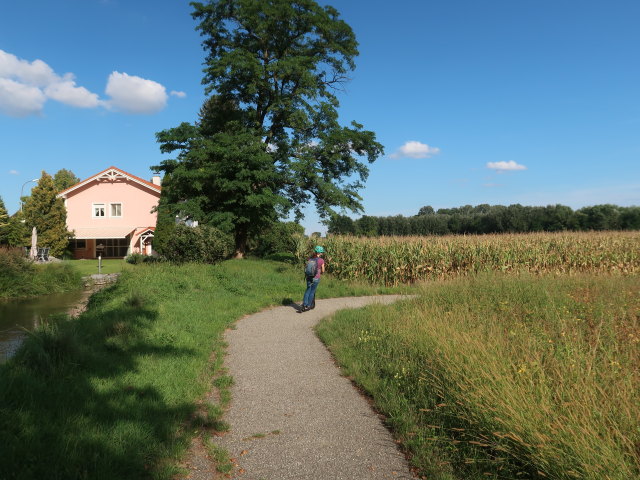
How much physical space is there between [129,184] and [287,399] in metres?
39.8

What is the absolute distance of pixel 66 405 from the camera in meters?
4.25

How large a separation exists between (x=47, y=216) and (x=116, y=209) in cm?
607

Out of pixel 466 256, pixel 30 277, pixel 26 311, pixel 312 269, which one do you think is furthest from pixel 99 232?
pixel 466 256

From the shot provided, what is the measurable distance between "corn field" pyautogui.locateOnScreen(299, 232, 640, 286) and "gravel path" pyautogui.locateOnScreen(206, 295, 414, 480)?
1044cm

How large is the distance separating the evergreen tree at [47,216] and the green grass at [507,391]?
117ft

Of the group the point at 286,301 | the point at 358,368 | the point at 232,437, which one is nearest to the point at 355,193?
the point at 286,301

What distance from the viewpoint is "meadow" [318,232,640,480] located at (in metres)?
3.28

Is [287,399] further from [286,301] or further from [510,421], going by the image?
[286,301]

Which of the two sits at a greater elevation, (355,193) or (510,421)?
(355,193)

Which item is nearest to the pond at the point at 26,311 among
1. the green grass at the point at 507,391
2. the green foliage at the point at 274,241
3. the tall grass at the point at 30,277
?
the tall grass at the point at 30,277

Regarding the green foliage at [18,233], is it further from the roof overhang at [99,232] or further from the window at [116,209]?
the window at [116,209]

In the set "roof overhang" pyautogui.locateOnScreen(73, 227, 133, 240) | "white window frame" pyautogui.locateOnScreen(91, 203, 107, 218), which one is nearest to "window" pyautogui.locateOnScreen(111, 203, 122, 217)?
"white window frame" pyautogui.locateOnScreen(91, 203, 107, 218)

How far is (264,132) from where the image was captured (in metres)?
27.0

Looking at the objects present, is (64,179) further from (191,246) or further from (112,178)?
(191,246)
